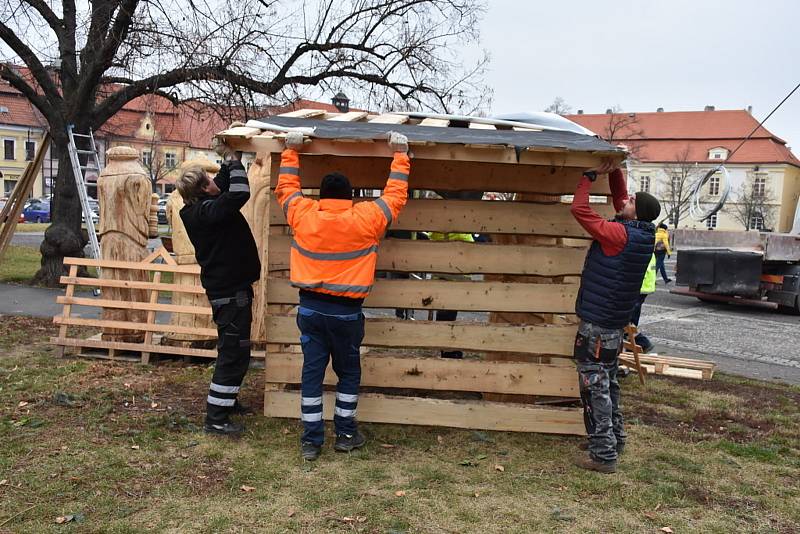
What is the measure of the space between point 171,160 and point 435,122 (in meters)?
50.3

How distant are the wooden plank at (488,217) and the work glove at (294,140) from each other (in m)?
0.78

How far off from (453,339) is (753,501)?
2.22 meters

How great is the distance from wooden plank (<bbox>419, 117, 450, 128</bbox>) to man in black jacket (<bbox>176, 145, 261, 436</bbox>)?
60.9 inches

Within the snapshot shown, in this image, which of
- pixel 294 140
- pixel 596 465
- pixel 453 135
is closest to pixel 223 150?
pixel 294 140

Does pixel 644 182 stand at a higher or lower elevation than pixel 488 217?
higher

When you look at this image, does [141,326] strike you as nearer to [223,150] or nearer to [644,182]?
[223,150]

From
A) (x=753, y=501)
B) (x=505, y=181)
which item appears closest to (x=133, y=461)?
(x=505, y=181)

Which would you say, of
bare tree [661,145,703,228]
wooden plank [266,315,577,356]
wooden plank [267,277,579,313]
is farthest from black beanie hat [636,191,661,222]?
bare tree [661,145,703,228]

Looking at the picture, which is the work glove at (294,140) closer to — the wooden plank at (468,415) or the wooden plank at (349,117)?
the wooden plank at (349,117)

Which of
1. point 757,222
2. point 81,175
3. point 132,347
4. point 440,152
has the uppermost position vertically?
point 757,222

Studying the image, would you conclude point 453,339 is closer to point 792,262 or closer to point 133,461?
point 133,461

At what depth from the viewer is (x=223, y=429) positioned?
486 centimetres

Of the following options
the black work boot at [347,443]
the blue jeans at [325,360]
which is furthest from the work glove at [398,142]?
the black work boot at [347,443]

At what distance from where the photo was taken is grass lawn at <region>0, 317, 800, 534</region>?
12.1ft
